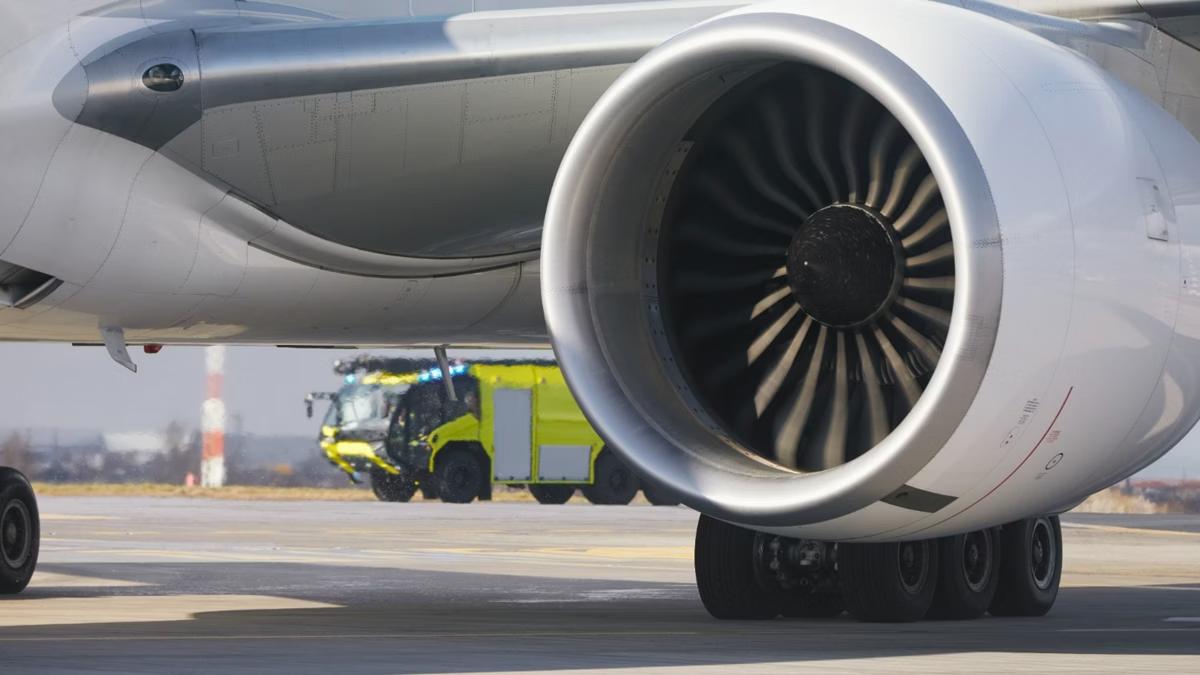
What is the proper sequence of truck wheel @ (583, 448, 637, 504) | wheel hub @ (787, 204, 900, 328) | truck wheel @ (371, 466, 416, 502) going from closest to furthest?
wheel hub @ (787, 204, 900, 328)
truck wheel @ (583, 448, 637, 504)
truck wheel @ (371, 466, 416, 502)

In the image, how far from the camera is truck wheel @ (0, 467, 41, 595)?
12.0m

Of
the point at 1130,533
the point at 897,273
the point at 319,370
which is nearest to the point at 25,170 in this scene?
the point at 897,273

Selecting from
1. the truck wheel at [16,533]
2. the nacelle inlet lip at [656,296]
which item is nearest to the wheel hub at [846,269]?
the nacelle inlet lip at [656,296]

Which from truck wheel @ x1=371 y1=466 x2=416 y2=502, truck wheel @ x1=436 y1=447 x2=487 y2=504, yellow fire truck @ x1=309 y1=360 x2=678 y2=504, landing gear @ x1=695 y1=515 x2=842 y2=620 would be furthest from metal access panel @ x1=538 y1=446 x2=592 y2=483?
landing gear @ x1=695 y1=515 x2=842 y2=620

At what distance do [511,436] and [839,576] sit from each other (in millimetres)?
27346

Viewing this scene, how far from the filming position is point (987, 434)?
6539 mm

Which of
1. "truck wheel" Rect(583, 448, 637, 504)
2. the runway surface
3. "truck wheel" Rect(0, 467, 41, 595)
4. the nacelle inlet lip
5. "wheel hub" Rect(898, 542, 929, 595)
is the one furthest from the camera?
"truck wheel" Rect(583, 448, 637, 504)

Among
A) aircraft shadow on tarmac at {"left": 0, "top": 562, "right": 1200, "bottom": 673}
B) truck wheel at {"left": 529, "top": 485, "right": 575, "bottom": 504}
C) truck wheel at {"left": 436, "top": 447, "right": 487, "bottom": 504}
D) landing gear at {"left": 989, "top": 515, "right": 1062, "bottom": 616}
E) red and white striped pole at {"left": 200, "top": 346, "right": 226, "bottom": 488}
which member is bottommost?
aircraft shadow on tarmac at {"left": 0, "top": 562, "right": 1200, "bottom": 673}

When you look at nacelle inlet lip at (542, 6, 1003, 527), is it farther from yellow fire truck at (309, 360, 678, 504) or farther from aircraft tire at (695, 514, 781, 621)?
yellow fire truck at (309, 360, 678, 504)

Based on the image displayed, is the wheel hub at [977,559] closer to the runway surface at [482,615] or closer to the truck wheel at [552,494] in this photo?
the runway surface at [482,615]

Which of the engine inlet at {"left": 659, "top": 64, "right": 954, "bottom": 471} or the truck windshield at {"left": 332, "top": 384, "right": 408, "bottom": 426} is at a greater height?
the truck windshield at {"left": 332, "top": 384, "right": 408, "bottom": 426}

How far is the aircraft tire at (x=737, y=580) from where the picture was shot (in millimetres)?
9609

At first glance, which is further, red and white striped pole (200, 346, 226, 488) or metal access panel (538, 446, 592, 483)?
metal access panel (538, 446, 592, 483)

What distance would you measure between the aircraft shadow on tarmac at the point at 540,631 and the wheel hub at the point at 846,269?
121 cm
